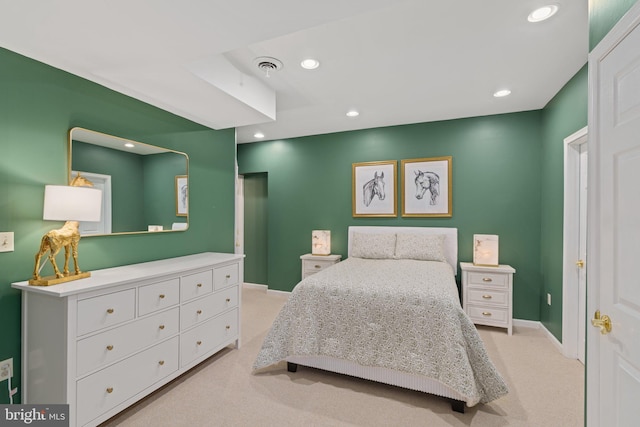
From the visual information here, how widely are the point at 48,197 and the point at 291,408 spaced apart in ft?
6.73

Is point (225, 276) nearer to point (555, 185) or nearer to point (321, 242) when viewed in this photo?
point (321, 242)

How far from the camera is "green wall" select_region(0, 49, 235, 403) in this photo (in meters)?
1.75

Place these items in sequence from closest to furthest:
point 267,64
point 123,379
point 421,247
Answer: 1. point 123,379
2. point 267,64
3. point 421,247

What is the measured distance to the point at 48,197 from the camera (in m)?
1.77

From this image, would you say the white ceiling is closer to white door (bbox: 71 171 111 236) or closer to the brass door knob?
white door (bbox: 71 171 111 236)

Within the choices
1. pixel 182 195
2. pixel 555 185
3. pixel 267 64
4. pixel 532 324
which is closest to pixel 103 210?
pixel 182 195

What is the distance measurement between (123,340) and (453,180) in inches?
151

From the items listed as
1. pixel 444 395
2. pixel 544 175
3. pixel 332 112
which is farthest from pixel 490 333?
pixel 332 112

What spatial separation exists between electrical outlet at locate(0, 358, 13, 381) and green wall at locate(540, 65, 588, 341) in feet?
14.3

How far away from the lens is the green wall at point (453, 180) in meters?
3.58

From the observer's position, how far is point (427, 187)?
401cm

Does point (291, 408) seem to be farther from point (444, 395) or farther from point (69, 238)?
point (69, 238)

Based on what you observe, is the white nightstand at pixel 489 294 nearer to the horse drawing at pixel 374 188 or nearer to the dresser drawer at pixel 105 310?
the horse drawing at pixel 374 188

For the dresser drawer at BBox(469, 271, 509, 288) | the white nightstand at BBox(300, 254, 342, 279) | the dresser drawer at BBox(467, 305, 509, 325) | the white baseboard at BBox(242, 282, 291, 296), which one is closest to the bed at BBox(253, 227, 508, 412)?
the dresser drawer at BBox(469, 271, 509, 288)
